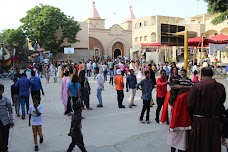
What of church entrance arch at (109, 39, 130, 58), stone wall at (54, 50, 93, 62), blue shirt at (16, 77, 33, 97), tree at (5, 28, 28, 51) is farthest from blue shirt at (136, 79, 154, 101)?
church entrance arch at (109, 39, 130, 58)

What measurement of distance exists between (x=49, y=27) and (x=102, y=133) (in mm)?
31666

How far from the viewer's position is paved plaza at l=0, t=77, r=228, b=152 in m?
5.48

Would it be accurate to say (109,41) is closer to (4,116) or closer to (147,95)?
(147,95)

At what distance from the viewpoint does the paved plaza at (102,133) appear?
5477 millimetres

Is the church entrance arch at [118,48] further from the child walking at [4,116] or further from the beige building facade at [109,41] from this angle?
the child walking at [4,116]

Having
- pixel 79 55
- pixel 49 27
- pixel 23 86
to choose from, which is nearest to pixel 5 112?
pixel 23 86

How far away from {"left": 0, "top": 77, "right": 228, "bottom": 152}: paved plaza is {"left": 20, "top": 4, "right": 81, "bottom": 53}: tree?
93.2 feet

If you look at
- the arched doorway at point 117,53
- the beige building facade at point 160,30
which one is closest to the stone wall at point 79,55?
the arched doorway at point 117,53

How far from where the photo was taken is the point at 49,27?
117 ft

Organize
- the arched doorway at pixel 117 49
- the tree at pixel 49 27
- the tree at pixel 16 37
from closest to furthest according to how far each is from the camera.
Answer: the tree at pixel 49 27 → the tree at pixel 16 37 → the arched doorway at pixel 117 49

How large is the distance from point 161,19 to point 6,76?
96.0ft

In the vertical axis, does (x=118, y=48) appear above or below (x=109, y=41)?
below

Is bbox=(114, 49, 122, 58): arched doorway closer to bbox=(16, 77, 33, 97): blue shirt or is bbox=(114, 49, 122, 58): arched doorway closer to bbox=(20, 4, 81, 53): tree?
bbox=(20, 4, 81, 53): tree

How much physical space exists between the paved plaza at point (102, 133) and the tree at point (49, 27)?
28406 mm
